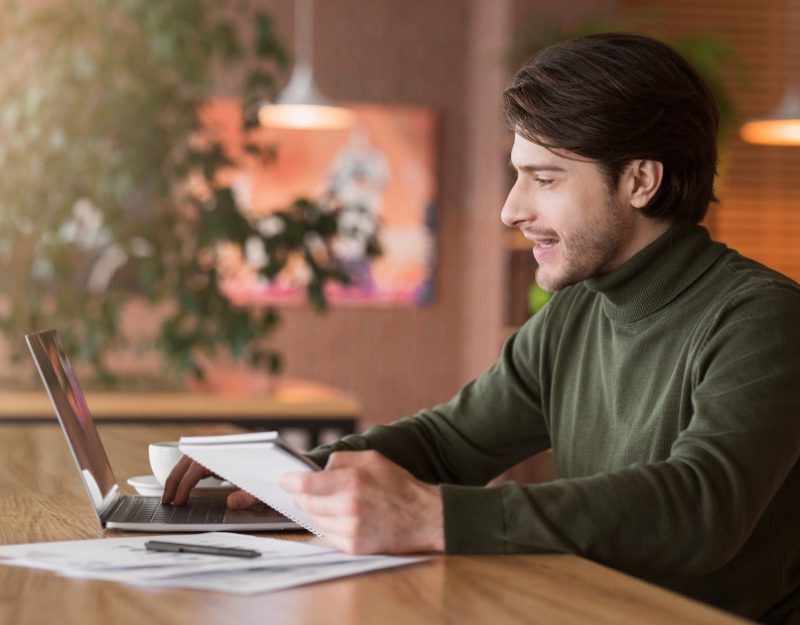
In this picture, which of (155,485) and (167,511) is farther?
A: (155,485)

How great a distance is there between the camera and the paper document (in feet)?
3.67

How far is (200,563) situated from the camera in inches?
Result: 46.3

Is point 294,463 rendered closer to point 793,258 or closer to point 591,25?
point 591,25

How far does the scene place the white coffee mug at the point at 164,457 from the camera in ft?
5.24

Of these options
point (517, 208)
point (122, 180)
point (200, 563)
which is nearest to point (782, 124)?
point (122, 180)

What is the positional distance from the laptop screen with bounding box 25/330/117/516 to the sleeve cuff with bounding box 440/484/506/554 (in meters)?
0.42

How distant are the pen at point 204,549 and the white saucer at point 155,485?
0.36m

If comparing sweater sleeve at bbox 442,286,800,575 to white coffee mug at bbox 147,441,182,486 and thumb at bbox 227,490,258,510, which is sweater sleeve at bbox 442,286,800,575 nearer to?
thumb at bbox 227,490,258,510

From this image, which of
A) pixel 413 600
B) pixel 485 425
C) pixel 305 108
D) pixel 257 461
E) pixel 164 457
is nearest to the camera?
pixel 413 600

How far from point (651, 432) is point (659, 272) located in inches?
8.0

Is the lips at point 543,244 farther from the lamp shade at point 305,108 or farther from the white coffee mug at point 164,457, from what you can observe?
the lamp shade at point 305,108

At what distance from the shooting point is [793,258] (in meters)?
6.42

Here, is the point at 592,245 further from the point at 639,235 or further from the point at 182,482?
the point at 182,482

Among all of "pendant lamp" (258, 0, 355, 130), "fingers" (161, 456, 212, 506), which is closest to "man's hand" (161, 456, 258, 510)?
"fingers" (161, 456, 212, 506)
